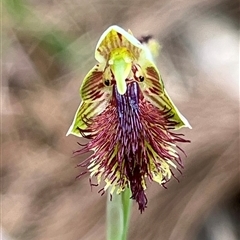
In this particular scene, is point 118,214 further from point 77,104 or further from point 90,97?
point 77,104

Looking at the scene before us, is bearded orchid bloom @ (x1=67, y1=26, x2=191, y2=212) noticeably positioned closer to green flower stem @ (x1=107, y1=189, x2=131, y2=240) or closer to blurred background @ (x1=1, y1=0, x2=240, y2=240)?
green flower stem @ (x1=107, y1=189, x2=131, y2=240)

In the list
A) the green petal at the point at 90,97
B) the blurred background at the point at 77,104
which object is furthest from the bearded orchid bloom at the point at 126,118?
the blurred background at the point at 77,104

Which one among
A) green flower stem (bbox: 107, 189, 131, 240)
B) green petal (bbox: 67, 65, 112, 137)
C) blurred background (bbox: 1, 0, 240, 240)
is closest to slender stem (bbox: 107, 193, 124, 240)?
green flower stem (bbox: 107, 189, 131, 240)

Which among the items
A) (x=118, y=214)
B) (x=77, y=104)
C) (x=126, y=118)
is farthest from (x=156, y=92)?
(x=77, y=104)

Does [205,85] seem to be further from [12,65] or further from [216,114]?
[12,65]

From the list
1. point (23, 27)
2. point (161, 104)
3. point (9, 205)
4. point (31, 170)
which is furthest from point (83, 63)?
point (161, 104)
